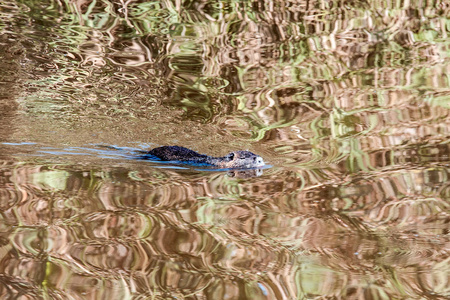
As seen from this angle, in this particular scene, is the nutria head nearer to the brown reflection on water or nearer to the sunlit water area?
the sunlit water area

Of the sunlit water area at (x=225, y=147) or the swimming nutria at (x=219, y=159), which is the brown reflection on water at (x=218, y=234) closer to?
the sunlit water area at (x=225, y=147)

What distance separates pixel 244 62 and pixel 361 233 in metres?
5.40

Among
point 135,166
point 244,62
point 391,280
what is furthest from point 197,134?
point 391,280

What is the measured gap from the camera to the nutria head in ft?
20.7

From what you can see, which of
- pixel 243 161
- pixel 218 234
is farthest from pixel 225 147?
pixel 218 234

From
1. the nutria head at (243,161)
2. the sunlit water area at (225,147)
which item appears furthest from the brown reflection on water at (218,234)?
the nutria head at (243,161)

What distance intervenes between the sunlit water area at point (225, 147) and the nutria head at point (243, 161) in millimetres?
100

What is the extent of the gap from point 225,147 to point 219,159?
87 cm

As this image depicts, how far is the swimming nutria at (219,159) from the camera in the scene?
20.7 feet

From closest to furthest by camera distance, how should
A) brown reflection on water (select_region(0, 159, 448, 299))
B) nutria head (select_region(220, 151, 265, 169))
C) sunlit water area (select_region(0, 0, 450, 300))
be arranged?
1. brown reflection on water (select_region(0, 159, 448, 299))
2. sunlit water area (select_region(0, 0, 450, 300))
3. nutria head (select_region(220, 151, 265, 169))

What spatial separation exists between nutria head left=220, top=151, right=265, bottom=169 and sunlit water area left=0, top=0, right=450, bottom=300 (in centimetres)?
10

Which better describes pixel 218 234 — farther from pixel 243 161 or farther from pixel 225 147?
Result: pixel 225 147

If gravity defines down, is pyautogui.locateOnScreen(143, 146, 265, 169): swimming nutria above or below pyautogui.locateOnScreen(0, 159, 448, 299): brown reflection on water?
above

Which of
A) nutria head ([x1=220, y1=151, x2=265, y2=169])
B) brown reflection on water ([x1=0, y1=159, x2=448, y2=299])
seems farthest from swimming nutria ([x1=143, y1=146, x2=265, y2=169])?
brown reflection on water ([x1=0, y1=159, x2=448, y2=299])
